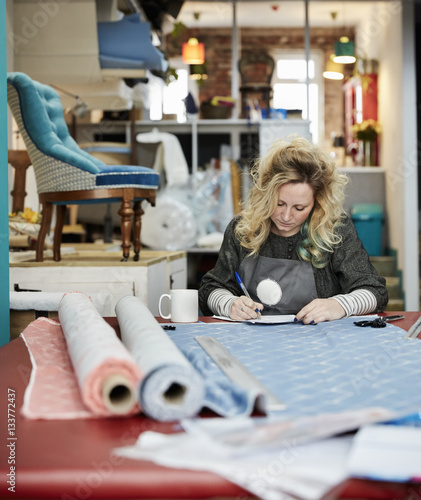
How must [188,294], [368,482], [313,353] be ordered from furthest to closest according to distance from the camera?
[188,294] < [313,353] < [368,482]

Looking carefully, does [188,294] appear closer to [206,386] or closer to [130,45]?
[206,386]

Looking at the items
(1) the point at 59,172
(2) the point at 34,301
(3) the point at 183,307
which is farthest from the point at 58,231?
(3) the point at 183,307

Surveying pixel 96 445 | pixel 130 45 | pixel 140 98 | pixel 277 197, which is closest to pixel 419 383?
pixel 96 445

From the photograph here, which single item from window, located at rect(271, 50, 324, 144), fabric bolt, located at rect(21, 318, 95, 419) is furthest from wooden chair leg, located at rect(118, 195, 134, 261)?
window, located at rect(271, 50, 324, 144)

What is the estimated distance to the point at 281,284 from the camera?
6.38 feet

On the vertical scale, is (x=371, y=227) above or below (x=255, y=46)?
below

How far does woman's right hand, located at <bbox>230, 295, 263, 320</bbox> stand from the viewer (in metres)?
1.56

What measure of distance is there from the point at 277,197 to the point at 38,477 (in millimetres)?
1462

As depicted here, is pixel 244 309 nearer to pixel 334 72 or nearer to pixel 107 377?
pixel 107 377

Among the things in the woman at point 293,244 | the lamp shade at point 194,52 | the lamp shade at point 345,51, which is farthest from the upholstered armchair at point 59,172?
the lamp shade at point 345,51

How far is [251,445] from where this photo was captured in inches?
25.5

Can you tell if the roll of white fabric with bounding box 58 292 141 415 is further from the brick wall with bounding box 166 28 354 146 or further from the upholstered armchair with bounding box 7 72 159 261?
the brick wall with bounding box 166 28 354 146

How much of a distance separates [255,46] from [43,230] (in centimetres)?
753

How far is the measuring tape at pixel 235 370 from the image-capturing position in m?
0.78
